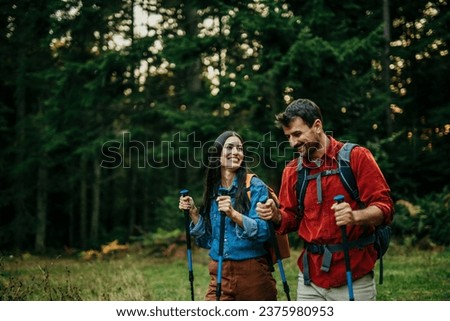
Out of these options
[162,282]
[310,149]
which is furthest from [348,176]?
[162,282]

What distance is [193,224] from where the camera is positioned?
480cm

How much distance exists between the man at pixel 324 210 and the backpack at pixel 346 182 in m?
0.03

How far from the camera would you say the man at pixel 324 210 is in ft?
11.7

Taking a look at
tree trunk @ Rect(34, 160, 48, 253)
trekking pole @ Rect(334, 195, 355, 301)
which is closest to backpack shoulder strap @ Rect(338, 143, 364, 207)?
trekking pole @ Rect(334, 195, 355, 301)

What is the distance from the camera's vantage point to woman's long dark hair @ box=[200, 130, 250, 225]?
4.42 meters

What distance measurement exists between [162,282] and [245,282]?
681 cm

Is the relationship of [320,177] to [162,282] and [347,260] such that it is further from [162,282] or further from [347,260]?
[162,282]

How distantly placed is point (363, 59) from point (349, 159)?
33.6 feet

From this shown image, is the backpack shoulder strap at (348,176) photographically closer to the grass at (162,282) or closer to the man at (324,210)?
the man at (324,210)

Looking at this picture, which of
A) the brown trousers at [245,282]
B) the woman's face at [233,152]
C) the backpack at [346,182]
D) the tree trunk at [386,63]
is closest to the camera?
the backpack at [346,182]

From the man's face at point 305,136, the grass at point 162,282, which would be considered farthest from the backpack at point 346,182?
the grass at point 162,282

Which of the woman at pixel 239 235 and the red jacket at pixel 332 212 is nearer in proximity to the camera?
the red jacket at pixel 332 212

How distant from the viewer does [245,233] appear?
4223 millimetres
